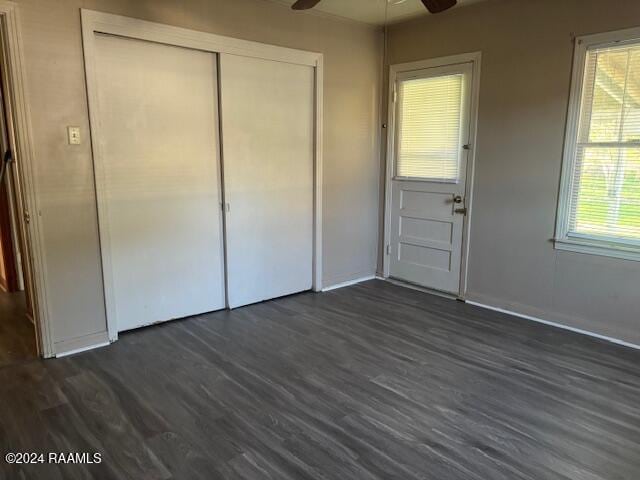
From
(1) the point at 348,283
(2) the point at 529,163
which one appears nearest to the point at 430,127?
(2) the point at 529,163

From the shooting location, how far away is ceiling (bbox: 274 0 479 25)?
3.90m

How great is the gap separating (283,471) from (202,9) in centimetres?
317

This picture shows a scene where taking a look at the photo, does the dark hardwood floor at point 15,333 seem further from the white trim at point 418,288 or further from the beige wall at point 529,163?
the beige wall at point 529,163

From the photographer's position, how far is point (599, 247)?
11.3ft

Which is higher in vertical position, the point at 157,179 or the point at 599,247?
the point at 157,179

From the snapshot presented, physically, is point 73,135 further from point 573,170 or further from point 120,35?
point 573,170

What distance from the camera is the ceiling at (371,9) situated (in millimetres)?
3902

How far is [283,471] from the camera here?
204 centimetres

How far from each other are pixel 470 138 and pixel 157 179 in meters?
2.65

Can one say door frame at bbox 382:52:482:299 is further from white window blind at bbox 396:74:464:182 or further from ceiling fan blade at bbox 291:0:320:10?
ceiling fan blade at bbox 291:0:320:10

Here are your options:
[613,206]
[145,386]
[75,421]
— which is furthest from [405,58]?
[75,421]

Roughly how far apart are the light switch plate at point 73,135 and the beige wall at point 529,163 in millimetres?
3079

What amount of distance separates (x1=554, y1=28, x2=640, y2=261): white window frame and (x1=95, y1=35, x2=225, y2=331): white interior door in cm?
270

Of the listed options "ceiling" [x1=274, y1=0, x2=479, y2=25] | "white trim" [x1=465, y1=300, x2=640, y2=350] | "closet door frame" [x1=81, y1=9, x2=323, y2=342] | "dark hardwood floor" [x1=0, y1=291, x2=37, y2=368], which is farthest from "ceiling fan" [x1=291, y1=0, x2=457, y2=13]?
"dark hardwood floor" [x1=0, y1=291, x2=37, y2=368]
